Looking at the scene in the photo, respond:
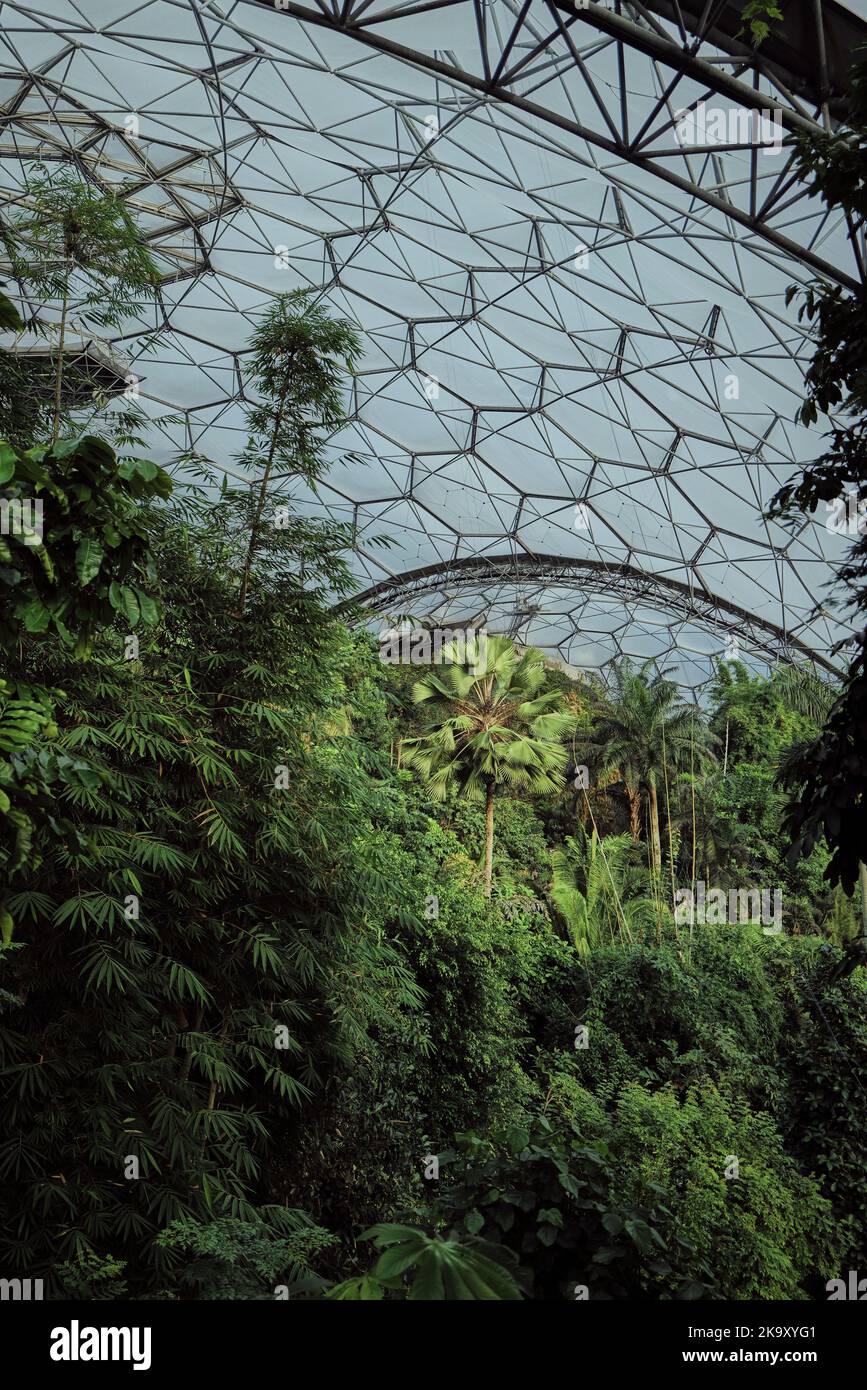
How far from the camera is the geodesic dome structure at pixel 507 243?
442 inches

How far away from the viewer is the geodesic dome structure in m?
11.2

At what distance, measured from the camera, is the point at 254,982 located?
914 cm

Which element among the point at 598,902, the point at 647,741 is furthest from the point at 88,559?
the point at 647,741

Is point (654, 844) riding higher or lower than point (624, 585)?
lower

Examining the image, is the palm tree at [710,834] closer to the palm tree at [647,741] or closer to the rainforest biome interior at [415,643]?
the rainforest biome interior at [415,643]

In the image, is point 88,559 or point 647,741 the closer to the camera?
point 88,559

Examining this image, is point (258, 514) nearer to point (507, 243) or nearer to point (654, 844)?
point (507, 243)

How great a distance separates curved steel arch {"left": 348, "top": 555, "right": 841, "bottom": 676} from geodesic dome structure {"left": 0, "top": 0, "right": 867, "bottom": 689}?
0.15m

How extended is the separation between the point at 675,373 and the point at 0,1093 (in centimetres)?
2284

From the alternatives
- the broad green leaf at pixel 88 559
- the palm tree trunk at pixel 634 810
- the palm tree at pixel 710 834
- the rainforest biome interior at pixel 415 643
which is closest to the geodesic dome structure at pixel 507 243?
the rainforest biome interior at pixel 415 643

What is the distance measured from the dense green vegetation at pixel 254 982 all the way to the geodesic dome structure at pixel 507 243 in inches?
115

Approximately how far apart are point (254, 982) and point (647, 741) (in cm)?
3174

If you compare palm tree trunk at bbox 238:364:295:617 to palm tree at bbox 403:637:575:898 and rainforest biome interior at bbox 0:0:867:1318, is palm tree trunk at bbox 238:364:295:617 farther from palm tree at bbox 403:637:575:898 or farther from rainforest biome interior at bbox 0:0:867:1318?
palm tree at bbox 403:637:575:898
